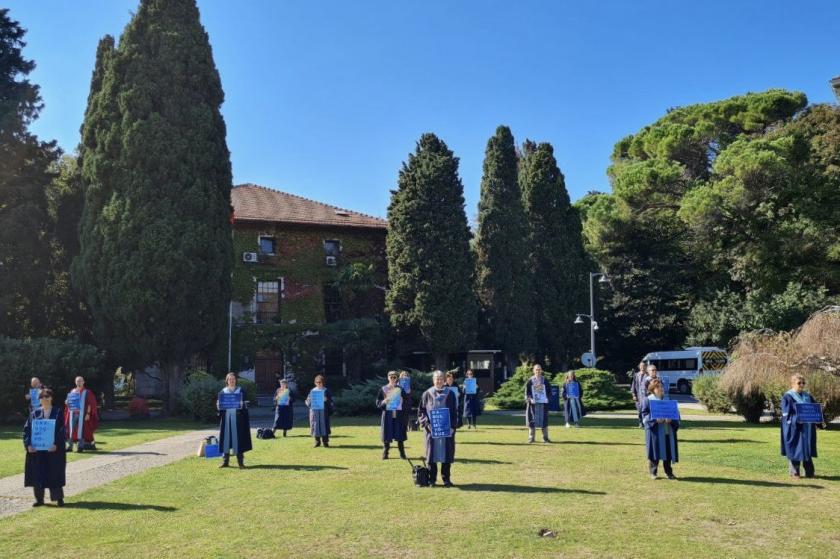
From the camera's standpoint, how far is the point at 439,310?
1442 inches

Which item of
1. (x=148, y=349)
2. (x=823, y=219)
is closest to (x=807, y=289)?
(x=823, y=219)

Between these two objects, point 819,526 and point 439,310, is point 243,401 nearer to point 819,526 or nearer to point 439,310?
point 819,526

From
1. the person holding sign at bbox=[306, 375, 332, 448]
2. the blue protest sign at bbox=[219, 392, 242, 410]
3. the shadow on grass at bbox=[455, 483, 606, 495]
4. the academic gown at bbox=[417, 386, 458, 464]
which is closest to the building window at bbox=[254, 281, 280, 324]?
the person holding sign at bbox=[306, 375, 332, 448]

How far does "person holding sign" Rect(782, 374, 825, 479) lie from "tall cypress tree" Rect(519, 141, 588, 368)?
33.5 meters

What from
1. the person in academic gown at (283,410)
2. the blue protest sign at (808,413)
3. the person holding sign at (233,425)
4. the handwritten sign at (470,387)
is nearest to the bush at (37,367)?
the person in academic gown at (283,410)

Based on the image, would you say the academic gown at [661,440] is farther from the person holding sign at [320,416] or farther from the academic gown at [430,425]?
the person holding sign at [320,416]

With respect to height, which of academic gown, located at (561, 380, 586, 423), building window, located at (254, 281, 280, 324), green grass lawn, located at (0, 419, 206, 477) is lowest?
green grass lawn, located at (0, 419, 206, 477)

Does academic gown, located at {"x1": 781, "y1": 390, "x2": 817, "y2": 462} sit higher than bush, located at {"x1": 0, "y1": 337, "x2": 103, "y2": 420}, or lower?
lower

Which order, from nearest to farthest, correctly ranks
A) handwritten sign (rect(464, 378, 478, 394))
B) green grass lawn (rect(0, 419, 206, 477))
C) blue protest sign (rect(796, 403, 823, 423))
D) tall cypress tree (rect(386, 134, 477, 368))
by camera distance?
1. blue protest sign (rect(796, 403, 823, 423))
2. green grass lawn (rect(0, 419, 206, 477))
3. handwritten sign (rect(464, 378, 478, 394))
4. tall cypress tree (rect(386, 134, 477, 368))

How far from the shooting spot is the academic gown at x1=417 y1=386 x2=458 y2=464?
1088 cm

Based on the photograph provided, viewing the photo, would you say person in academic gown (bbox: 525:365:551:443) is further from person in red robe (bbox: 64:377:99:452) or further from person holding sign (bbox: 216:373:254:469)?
person in red robe (bbox: 64:377:99:452)

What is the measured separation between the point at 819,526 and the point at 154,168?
25215 millimetres

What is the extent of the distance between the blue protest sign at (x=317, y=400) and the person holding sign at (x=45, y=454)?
6.95 metres

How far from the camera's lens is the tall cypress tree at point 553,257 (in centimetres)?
4572
